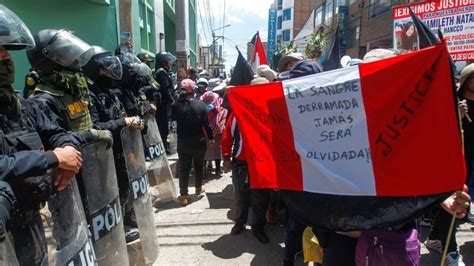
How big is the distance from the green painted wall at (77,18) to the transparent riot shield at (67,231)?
6926 millimetres

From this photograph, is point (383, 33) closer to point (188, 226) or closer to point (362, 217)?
point (188, 226)

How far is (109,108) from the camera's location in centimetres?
404

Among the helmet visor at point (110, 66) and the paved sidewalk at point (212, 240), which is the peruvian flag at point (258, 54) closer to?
the paved sidewalk at point (212, 240)

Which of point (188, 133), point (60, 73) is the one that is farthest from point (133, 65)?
point (60, 73)

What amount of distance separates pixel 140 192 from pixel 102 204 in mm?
873

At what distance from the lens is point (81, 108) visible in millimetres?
3209

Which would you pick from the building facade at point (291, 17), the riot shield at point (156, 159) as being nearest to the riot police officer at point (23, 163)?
the riot shield at point (156, 159)

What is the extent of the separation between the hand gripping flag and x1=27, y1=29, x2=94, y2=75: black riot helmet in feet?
4.86

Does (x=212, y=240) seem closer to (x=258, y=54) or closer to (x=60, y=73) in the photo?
(x=60, y=73)

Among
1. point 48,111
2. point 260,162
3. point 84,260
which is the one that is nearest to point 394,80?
point 260,162

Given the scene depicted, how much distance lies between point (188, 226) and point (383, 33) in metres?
19.5

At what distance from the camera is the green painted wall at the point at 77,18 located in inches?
309

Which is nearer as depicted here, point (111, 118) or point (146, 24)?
point (111, 118)

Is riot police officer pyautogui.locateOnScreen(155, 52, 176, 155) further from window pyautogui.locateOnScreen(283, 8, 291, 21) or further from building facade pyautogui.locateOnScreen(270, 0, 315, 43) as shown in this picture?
window pyautogui.locateOnScreen(283, 8, 291, 21)
